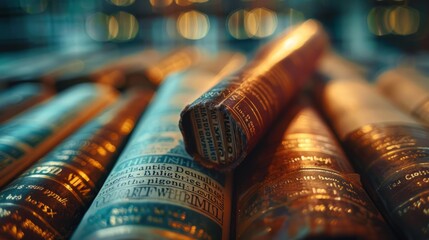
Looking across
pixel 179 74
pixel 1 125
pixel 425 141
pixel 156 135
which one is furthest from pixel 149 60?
pixel 425 141

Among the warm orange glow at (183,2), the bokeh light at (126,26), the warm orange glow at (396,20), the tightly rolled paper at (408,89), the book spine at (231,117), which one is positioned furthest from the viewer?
the bokeh light at (126,26)

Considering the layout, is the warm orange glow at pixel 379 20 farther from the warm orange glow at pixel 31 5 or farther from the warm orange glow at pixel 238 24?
the warm orange glow at pixel 31 5

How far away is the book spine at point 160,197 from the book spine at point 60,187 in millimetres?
54

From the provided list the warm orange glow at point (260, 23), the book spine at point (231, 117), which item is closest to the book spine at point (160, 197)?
the book spine at point (231, 117)

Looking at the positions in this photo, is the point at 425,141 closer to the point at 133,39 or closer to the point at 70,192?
the point at 70,192

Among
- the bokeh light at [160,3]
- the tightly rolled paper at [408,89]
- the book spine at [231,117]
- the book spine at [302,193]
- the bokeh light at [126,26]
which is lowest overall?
the book spine at [302,193]

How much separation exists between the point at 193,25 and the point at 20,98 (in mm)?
1440

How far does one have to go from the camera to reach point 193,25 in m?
2.48

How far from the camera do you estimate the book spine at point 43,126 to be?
80 centimetres

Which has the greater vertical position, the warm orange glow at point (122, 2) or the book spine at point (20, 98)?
the warm orange glow at point (122, 2)

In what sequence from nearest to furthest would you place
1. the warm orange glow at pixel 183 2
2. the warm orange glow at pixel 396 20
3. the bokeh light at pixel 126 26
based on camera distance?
the warm orange glow at pixel 396 20
the warm orange glow at pixel 183 2
the bokeh light at pixel 126 26

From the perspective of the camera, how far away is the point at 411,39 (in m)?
2.03

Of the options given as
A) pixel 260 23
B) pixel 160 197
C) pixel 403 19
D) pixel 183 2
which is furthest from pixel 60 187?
pixel 403 19

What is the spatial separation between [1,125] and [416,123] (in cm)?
87
